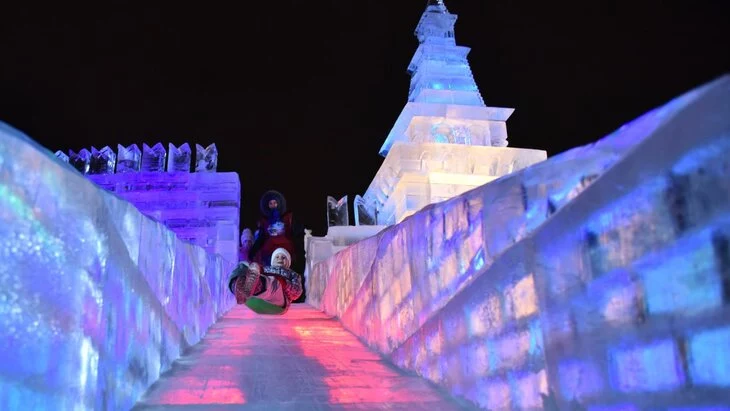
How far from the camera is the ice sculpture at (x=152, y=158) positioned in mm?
27547

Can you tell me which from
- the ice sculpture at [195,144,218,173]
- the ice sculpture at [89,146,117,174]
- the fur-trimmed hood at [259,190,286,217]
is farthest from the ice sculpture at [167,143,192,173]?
the fur-trimmed hood at [259,190,286,217]

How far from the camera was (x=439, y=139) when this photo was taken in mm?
30641

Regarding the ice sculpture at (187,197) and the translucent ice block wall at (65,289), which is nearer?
the translucent ice block wall at (65,289)

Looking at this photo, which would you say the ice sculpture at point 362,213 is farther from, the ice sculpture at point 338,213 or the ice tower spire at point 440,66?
the ice tower spire at point 440,66

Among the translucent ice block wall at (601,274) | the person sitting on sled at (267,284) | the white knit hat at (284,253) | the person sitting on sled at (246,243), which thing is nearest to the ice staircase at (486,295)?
the translucent ice block wall at (601,274)

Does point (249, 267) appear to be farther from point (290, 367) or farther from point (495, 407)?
point (495, 407)

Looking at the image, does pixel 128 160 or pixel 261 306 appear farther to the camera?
pixel 128 160

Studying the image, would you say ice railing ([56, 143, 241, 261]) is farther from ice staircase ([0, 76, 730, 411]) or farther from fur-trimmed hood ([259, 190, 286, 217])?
ice staircase ([0, 76, 730, 411])

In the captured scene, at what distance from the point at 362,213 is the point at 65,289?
27.1 metres

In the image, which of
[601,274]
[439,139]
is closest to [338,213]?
[439,139]

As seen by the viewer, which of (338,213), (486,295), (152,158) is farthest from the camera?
(152,158)

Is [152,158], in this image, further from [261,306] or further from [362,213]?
[261,306]

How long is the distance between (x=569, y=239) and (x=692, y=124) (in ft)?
2.45

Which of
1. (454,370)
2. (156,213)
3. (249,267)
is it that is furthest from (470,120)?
(454,370)
